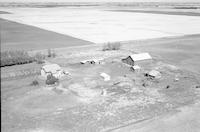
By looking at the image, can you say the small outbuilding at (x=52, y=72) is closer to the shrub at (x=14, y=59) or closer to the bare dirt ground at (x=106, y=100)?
the bare dirt ground at (x=106, y=100)

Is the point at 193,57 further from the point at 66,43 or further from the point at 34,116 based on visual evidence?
the point at 34,116

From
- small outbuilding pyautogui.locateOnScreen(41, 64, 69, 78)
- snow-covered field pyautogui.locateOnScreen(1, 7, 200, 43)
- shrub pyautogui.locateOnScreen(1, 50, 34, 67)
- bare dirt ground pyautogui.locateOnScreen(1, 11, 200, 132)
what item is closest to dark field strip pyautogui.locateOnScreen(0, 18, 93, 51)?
snow-covered field pyautogui.locateOnScreen(1, 7, 200, 43)

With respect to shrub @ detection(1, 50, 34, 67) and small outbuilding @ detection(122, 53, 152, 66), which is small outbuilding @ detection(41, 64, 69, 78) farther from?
small outbuilding @ detection(122, 53, 152, 66)

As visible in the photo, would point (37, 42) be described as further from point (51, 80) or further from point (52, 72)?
point (51, 80)

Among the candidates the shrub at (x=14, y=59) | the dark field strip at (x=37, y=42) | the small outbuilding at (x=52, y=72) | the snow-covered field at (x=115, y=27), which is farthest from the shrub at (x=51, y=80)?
the snow-covered field at (x=115, y=27)

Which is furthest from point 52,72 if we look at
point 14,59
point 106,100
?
point 14,59

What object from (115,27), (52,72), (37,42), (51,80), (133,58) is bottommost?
(37,42)

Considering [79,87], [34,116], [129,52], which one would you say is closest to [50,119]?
[34,116]

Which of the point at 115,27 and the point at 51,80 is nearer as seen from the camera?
the point at 51,80

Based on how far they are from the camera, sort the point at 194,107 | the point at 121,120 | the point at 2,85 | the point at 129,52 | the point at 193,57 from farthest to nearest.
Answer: the point at 129,52 < the point at 193,57 < the point at 2,85 < the point at 194,107 < the point at 121,120

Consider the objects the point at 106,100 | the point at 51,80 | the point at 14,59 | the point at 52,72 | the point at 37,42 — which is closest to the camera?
the point at 106,100

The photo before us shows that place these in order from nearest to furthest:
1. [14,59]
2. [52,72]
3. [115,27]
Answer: [52,72] < [14,59] < [115,27]
